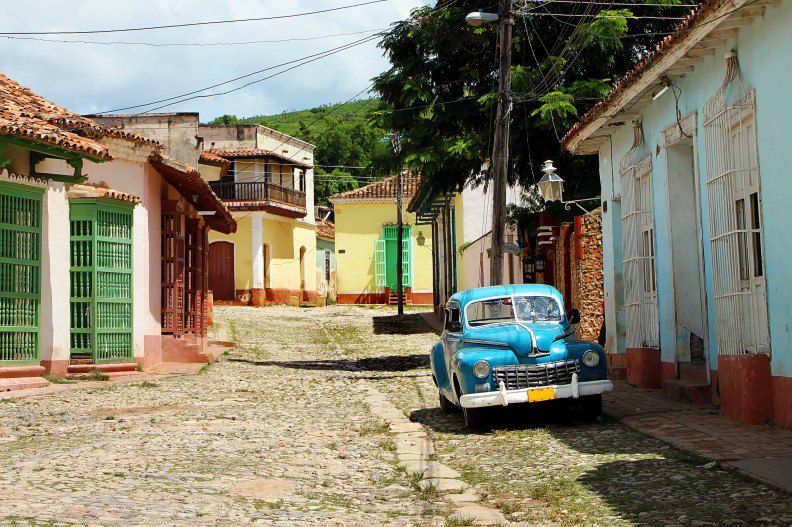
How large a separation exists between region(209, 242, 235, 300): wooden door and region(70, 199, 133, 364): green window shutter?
92.6 ft

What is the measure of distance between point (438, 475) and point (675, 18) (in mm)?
15279

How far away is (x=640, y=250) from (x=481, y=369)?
4841 millimetres

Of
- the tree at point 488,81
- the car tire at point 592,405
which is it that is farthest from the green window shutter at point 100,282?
the car tire at point 592,405

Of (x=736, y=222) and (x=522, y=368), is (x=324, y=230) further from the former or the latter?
(x=736, y=222)

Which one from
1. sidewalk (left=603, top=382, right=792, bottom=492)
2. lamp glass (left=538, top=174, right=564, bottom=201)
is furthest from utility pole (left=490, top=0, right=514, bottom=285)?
sidewalk (left=603, top=382, right=792, bottom=492)

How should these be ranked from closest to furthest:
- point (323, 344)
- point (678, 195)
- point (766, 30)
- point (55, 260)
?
point (766, 30), point (678, 195), point (55, 260), point (323, 344)

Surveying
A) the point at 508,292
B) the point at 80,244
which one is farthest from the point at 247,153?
A: the point at 508,292

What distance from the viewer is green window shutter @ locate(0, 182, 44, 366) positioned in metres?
14.3

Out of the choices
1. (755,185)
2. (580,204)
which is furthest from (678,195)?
(580,204)

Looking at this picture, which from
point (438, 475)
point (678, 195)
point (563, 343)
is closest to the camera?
point (438, 475)

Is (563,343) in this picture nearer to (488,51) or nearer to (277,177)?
(488,51)

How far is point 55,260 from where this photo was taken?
613 inches

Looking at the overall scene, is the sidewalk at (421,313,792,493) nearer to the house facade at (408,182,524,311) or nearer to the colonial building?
the colonial building

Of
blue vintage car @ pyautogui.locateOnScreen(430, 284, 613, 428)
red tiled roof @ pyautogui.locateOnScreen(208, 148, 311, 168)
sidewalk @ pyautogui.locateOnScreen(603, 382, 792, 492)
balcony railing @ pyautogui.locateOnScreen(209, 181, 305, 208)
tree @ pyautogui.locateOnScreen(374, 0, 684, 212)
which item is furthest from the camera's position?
red tiled roof @ pyautogui.locateOnScreen(208, 148, 311, 168)
